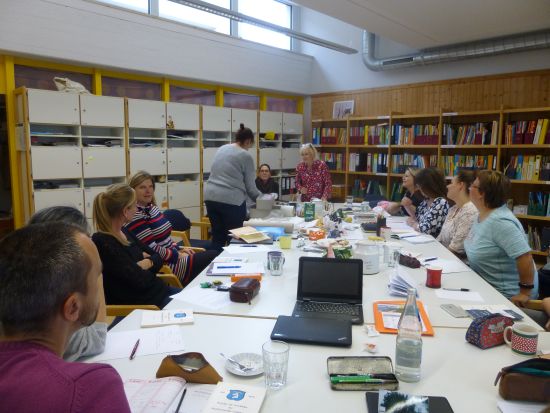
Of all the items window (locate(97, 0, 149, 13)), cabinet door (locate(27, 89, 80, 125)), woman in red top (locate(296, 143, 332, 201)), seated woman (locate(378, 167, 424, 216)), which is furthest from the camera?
window (locate(97, 0, 149, 13))

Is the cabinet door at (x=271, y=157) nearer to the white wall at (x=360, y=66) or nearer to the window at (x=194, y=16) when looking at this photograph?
the white wall at (x=360, y=66)

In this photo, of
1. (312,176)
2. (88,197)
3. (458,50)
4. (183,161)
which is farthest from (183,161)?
(458,50)

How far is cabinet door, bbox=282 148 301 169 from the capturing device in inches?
327

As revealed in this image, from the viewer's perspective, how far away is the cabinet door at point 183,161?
654 cm

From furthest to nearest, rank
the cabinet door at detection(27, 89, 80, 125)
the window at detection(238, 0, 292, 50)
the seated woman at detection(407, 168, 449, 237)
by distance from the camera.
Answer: the window at detection(238, 0, 292, 50), the cabinet door at detection(27, 89, 80, 125), the seated woman at detection(407, 168, 449, 237)

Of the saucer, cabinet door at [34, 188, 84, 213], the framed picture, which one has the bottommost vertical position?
the saucer

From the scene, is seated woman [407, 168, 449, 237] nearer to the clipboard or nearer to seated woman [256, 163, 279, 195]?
the clipboard

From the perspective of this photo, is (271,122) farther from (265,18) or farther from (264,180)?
(265,18)

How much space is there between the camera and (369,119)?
755cm

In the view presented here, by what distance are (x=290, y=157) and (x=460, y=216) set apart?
514 cm

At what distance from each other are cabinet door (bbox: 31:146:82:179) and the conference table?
12.2 feet

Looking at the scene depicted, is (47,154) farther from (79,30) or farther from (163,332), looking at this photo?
(163,332)

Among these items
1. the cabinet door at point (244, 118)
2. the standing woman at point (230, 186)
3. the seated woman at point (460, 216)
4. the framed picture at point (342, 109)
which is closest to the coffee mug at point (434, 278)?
the seated woman at point (460, 216)

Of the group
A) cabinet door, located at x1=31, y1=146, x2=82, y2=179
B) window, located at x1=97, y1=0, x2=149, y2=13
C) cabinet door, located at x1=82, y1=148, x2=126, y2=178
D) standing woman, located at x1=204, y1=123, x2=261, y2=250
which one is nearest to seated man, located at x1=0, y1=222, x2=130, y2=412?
standing woman, located at x1=204, y1=123, x2=261, y2=250
